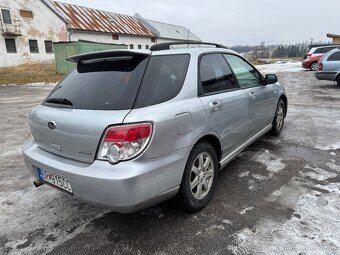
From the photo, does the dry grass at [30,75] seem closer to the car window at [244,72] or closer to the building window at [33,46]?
the building window at [33,46]

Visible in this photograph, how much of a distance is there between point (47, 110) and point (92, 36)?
31179 millimetres

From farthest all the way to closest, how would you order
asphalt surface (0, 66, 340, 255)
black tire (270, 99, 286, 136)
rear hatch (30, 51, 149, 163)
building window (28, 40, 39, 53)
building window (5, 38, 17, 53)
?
building window (28, 40, 39, 53) → building window (5, 38, 17, 53) → black tire (270, 99, 286, 136) → asphalt surface (0, 66, 340, 255) → rear hatch (30, 51, 149, 163)

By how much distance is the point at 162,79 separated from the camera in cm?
247

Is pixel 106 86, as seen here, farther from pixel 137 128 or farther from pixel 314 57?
pixel 314 57

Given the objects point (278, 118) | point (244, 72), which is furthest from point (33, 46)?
point (244, 72)

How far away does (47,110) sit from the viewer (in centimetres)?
266

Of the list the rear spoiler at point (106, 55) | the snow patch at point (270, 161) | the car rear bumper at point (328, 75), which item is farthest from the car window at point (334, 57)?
the rear spoiler at point (106, 55)

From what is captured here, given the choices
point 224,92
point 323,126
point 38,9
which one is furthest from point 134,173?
point 38,9

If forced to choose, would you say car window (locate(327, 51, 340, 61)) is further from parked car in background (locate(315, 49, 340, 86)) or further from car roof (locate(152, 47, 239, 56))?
car roof (locate(152, 47, 239, 56))

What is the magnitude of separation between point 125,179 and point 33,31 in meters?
30.0

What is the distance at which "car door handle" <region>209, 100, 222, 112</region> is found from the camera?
112 inches

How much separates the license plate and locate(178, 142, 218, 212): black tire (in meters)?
1.03

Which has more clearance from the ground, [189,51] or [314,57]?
[189,51]

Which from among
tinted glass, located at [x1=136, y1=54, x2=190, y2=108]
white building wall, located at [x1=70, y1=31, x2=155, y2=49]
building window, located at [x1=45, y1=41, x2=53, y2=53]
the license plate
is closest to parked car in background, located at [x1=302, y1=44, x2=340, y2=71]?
white building wall, located at [x1=70, y1=31, x2=155, y2=49]
